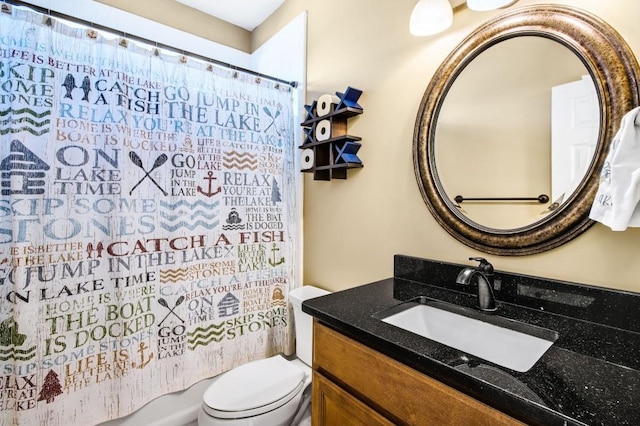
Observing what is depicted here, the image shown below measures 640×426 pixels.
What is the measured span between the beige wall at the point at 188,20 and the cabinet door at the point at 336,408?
2.54 m

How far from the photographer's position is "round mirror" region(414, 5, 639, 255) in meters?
0.91

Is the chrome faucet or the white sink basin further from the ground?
the chrome faucet

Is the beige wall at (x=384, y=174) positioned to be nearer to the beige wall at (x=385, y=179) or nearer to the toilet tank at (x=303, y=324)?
the beige wall at (x=385, y=179)

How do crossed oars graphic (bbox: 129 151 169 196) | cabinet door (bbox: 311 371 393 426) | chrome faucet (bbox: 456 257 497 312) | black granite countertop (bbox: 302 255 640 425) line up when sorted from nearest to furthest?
black granite countertop (bbox: 302 255 640 425), cabinet door (bbox: 311 371 393 426), chrome faucet (bbox: 456 257 497 312), crossed oars graphic (bbox: 129 151 169 196)

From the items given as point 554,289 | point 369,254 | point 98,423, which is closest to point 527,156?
point 554,289

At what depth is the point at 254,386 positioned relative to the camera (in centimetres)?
141

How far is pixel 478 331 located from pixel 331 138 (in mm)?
1165

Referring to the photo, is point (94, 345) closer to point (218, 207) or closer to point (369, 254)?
point (218, 207)

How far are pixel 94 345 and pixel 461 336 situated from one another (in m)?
1.60

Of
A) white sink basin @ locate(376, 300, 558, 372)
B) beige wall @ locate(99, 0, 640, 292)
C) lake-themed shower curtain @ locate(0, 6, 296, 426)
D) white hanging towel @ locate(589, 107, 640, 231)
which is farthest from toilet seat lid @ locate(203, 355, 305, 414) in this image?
white hanging towel @ locate(589, 107, 640, 231)

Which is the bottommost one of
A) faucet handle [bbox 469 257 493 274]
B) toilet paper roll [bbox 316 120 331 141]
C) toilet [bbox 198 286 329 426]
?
toilet [bbox 198 286 329 426]

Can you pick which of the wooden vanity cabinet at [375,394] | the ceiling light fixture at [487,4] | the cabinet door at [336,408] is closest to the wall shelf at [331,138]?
the ceiling light fixture at [487,4]

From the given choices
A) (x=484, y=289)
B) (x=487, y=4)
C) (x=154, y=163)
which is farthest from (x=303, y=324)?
(x=487, y=4)

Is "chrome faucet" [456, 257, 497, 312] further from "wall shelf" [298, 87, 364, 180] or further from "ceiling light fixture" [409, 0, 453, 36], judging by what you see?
"ceiling light fixture" [409, 0, 453, 36]
